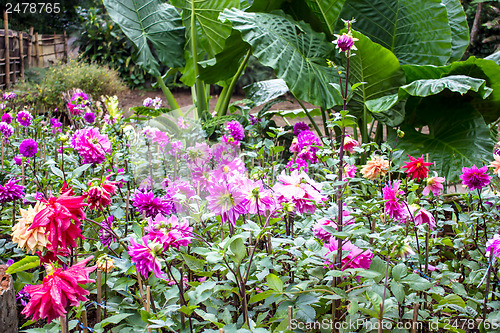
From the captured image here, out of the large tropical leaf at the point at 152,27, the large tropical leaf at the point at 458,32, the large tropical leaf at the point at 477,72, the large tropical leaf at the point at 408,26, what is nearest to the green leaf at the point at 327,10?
the large tropical leaf at the point at 408,26

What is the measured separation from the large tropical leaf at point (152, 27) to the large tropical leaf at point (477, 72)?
1.62m

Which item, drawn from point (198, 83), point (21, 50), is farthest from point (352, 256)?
point (21, 50)

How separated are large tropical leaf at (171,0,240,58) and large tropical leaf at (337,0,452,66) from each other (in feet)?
2.86

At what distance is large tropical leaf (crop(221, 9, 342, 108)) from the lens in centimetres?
198

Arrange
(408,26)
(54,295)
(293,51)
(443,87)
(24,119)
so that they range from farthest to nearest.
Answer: (408,26)
(293,51)
(24,119)
(443,87)
(54,295)

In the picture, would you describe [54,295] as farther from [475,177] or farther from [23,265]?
[475,177]

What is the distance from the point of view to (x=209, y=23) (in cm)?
288

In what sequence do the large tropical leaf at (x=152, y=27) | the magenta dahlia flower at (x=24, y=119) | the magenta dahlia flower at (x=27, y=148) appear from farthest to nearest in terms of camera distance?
the large tropical leaf at (x=152, y=27) → the magenta dahlia flower at (x=24, y=119) → the magenta dahlia flower at (x=27, y=148)

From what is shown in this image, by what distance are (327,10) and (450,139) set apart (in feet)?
3.63

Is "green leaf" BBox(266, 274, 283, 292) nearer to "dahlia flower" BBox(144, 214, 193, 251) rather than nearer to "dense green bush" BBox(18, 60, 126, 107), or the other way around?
"dahlia flower" BBox(144, 214, 193, 251)

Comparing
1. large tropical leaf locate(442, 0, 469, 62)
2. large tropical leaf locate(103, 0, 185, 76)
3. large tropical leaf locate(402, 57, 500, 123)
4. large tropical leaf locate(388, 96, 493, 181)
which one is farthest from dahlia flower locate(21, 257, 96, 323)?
large tropical leaf locate(442, 0, 469, 62)

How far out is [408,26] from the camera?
238 cm

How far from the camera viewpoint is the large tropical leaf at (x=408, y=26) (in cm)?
228

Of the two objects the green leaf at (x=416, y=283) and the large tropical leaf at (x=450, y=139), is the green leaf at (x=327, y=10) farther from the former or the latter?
the green leaf at (x=416, y=283)
